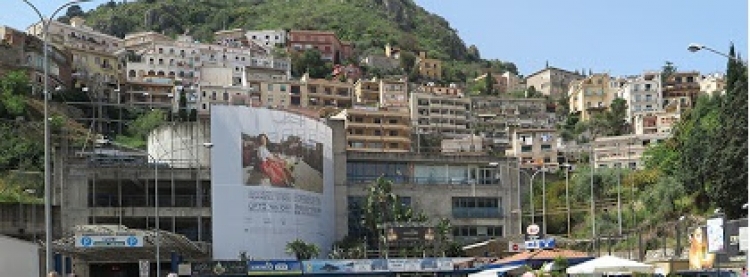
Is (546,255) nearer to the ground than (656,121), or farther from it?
nearer to the ground

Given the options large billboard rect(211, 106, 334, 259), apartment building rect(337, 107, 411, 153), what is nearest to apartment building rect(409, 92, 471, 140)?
apartment building rect(337, 107, 411, 153)

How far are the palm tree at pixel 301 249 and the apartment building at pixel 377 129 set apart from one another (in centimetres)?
7785

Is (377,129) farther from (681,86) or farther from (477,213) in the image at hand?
(477,213)

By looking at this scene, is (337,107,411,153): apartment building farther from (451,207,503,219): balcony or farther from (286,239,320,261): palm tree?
(286,239,320,261): palm tree

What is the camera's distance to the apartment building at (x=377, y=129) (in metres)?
158

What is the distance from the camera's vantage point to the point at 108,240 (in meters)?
57.1

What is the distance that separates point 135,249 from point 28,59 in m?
81.5

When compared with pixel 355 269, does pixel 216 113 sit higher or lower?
higher

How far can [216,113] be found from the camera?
7675cm

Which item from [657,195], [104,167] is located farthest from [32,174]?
[657,195]

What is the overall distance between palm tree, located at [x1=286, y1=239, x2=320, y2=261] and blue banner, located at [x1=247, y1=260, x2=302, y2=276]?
23.3 ft

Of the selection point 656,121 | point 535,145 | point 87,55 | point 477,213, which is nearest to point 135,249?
point 477,213

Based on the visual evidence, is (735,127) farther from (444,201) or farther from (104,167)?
(104,167)

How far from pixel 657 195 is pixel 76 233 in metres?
50.1
